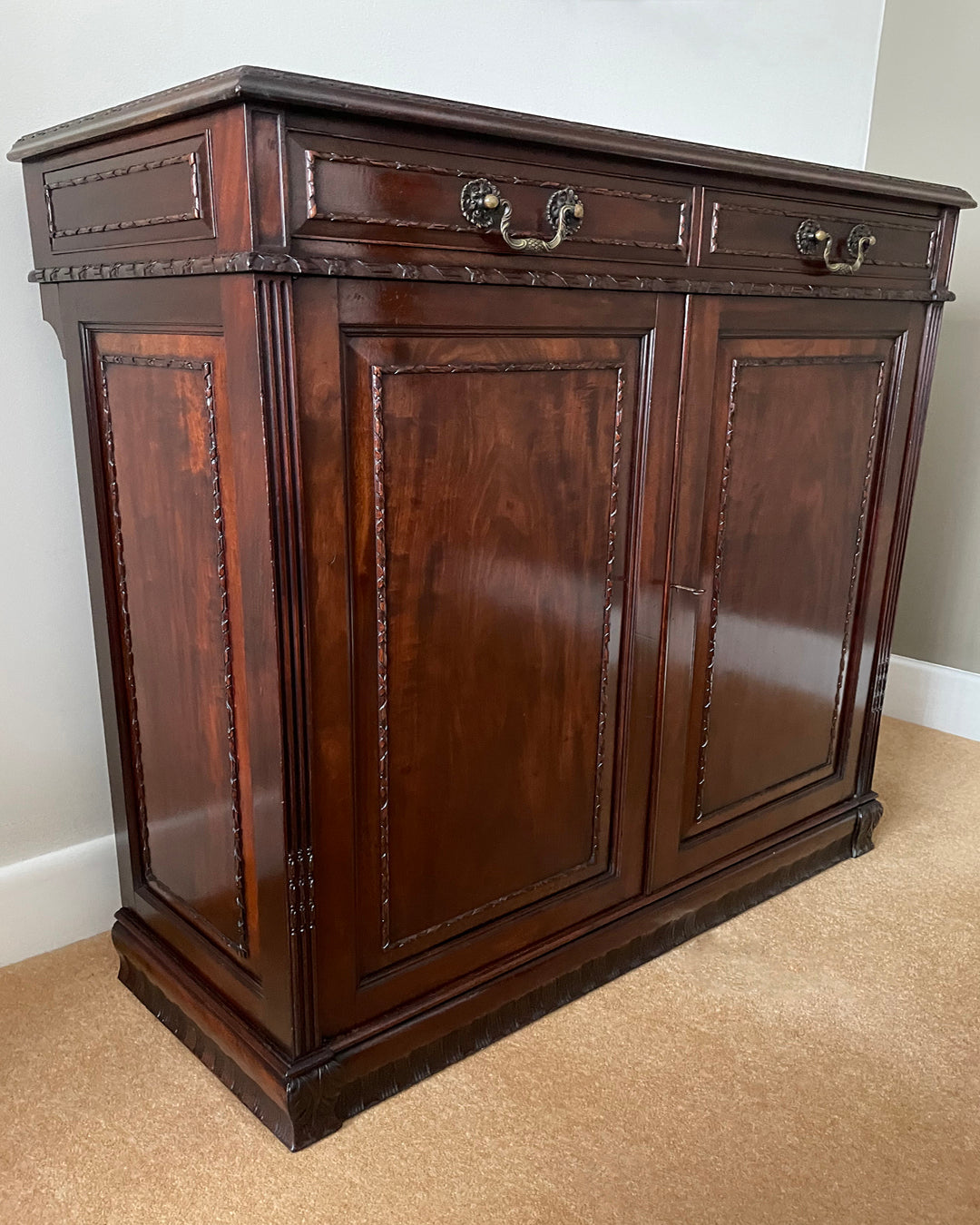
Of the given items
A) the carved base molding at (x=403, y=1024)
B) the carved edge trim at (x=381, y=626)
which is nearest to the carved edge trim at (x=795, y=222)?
the carved edge trim at (x=381, y=626)

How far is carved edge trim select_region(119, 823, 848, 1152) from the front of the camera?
122 centimetres

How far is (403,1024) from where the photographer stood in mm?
1291

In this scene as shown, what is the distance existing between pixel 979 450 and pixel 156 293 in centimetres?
200

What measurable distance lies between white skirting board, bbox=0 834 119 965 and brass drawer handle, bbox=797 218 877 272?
1394 millimetres

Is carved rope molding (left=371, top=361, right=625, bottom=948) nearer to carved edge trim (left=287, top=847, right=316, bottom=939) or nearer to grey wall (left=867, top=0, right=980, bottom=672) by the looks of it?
carved edge trim (left=287, top=847, right=316, bottom=939)

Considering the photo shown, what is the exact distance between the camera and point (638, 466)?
4.42ft

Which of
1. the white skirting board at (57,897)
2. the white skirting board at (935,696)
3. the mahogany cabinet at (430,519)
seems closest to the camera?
the mahogany cabinet at (430,519)

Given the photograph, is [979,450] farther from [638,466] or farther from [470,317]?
[470,317]

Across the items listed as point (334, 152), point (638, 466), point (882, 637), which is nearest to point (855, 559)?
point (882, 637)

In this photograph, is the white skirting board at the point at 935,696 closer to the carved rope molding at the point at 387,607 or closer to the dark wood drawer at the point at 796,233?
the dark wood drawer at the point at 796,233

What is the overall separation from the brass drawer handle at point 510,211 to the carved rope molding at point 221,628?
325mm

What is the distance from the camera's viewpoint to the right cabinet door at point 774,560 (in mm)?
1440

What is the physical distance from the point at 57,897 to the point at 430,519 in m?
0.93

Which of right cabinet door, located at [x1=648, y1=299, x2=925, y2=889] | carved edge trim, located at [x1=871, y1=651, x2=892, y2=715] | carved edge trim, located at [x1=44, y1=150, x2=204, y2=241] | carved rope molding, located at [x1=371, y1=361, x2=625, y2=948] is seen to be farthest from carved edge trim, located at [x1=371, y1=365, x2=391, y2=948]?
carved edge trim, located at [x1=871, y1=651, x2=892, y2=715]
